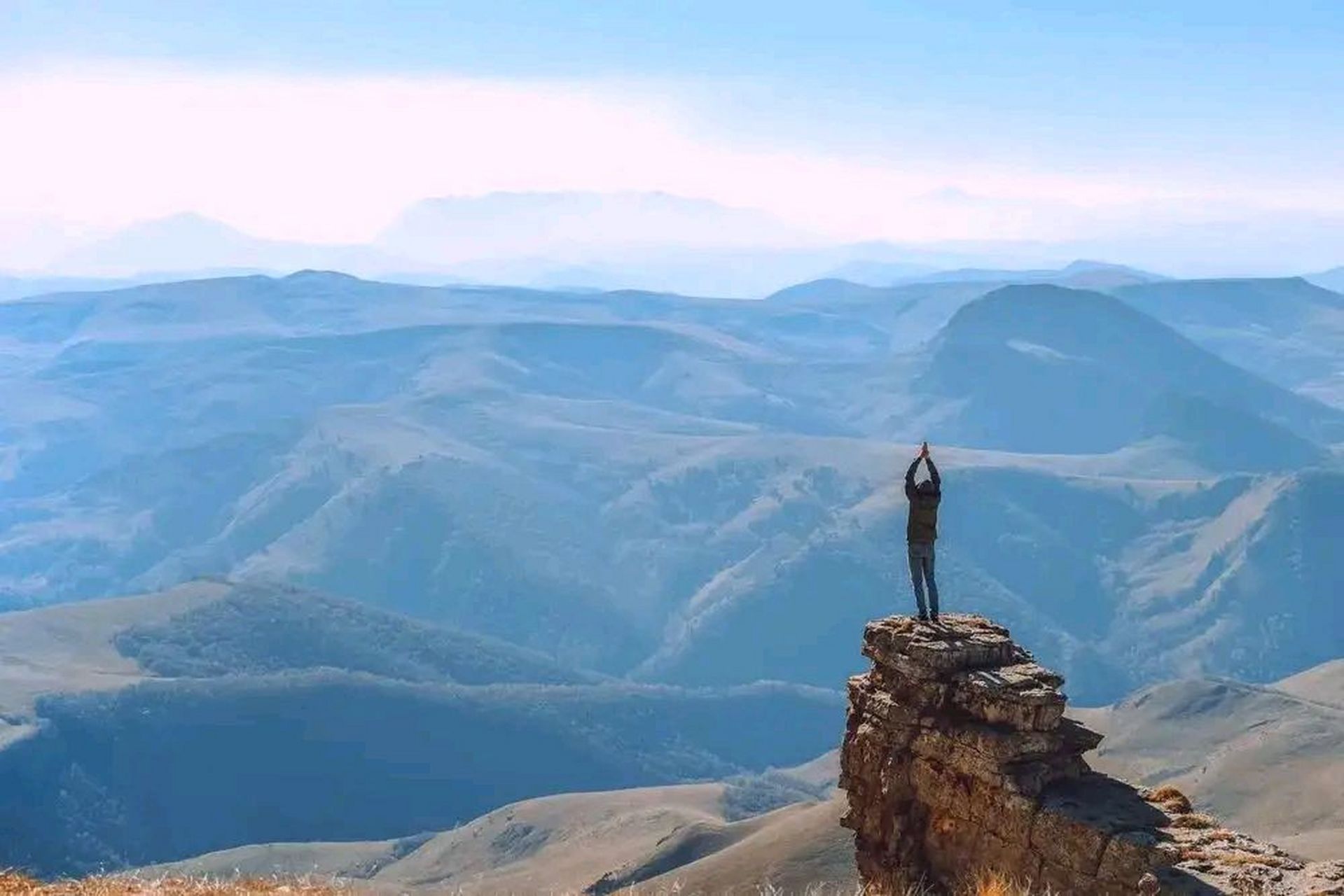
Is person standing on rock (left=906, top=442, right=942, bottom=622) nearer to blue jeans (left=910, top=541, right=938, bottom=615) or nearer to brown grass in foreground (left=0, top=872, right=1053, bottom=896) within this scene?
blue jeans (left=910, top=541, right=938, bottom=615)

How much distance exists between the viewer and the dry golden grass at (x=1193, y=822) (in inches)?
767

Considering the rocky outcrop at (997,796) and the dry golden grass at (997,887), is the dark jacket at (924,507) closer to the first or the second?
the rocky outcrop at (997,796)

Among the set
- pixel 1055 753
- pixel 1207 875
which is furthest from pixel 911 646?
pixel 1207 875

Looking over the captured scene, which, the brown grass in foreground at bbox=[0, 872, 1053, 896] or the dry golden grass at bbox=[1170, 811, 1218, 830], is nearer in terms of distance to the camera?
the brown grass in foreground at bbox=[0, 872, 1053, 896]

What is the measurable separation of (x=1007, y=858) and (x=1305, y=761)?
13689 centimetres

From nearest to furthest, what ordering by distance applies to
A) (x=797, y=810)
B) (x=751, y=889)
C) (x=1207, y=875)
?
(x=1207, y=875)
(x=751, y=889)
(x=797, y=810)

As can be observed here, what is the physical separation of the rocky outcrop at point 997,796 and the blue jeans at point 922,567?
1.70 feet

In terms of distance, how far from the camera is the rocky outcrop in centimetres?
1830

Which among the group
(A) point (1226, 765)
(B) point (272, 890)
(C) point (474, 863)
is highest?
(B) point (272, 890)

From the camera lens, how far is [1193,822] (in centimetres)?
1977

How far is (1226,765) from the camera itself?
143 meters

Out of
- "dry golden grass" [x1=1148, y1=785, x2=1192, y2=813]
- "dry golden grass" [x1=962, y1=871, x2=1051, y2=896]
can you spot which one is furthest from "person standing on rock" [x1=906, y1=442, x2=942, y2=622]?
"dry golden grass" [x1=962, y1=871, x2=1051, y2=896]

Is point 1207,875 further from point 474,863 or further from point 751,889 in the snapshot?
point 474,863

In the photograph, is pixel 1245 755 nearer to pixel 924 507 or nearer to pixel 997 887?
pixel 924 507
